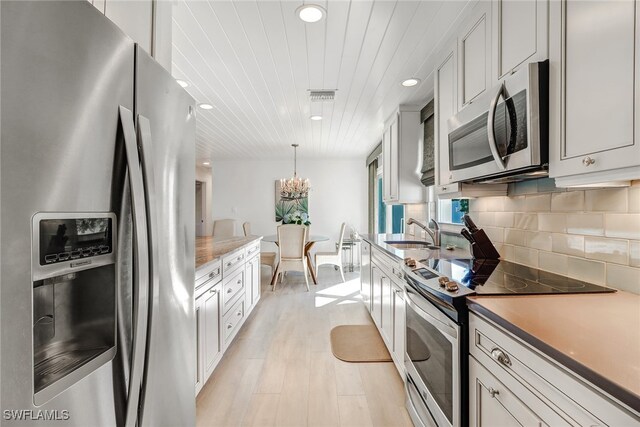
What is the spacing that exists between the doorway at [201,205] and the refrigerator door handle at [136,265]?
7850mm

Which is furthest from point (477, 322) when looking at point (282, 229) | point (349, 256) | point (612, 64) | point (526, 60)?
point (349, 256)

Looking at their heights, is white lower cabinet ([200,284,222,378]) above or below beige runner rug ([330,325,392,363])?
above

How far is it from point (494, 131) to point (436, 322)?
36.4 inches

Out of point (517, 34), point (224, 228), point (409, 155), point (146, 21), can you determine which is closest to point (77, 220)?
point (146, 21)

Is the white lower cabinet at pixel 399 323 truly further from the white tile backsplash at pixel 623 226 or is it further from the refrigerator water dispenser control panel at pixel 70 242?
the refrigerator water dispenser control panel at pixel 70 242

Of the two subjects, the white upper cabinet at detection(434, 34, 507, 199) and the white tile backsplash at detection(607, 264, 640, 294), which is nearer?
the white tile backsplash at detection(607, 264, 640, 294)

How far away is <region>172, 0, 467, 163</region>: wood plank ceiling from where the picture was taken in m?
1.73

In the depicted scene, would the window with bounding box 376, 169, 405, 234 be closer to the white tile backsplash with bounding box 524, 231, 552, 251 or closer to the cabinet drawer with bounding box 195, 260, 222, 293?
the white tile backsplash with bounding box 524, 231, 552, 251

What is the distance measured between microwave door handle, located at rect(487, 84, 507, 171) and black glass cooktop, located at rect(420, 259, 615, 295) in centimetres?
52

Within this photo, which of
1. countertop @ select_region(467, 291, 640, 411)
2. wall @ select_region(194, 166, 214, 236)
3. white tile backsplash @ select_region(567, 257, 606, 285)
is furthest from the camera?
wall @ select_region(194, 166, 214, 236)

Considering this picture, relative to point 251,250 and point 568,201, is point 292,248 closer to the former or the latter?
point 251,250

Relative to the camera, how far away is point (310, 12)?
1.71 meters

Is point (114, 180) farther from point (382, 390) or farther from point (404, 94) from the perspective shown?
point (404, 94)

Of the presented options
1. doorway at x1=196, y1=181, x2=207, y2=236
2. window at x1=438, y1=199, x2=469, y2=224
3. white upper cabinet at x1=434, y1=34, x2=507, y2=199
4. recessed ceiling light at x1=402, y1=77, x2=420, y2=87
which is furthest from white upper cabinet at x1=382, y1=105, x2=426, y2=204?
doorway at x1=196, y1=181, x2=207, y2=236
